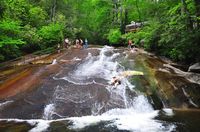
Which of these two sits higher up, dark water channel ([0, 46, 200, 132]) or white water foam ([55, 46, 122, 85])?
white water foam ([55, 46, 122, 85])

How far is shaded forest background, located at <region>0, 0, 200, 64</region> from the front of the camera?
20.8 m

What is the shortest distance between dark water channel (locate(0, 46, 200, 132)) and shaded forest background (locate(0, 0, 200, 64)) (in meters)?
3.45

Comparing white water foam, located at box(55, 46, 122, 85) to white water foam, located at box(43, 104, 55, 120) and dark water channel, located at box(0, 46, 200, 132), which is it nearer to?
dark water channel, located at box(0, 46, 200, 132)

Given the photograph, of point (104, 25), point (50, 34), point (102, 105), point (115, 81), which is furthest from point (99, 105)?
point (104, 25)

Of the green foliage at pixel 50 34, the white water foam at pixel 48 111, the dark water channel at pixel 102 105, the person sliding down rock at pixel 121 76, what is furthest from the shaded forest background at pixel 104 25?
the white water foam at pixel 48 111

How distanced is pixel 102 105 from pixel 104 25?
44.9 meters

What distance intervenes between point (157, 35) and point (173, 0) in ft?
26.3

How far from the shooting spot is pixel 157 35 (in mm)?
26266

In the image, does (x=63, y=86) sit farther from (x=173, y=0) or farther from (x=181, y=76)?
(x=173, y=0)

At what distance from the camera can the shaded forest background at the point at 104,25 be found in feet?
68.1

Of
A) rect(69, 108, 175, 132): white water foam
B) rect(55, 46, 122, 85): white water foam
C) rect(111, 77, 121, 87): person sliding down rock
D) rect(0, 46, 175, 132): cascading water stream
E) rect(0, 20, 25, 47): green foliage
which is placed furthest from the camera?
rect(0, 20, 25, 47): green foliage

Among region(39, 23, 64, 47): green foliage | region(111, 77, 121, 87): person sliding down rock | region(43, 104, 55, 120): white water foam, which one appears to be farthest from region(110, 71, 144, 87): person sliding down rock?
region(39, 23, 64, 47): green foliage

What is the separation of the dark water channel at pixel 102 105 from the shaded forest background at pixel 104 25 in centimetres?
345

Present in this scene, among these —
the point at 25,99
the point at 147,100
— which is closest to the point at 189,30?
the point at 147,100
